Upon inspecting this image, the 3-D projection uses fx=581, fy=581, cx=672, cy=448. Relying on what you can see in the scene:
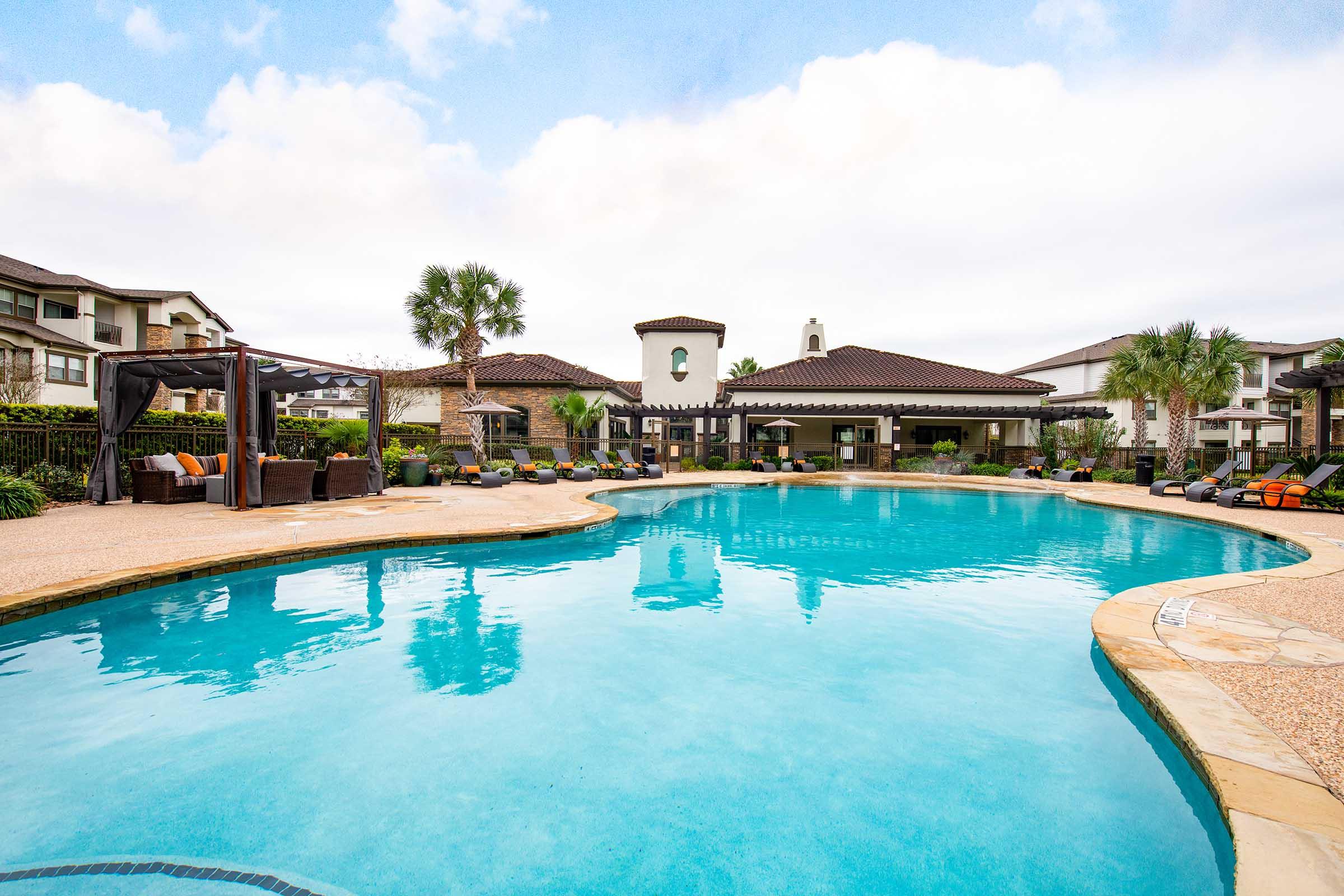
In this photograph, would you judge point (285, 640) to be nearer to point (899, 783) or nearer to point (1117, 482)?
point (899, 783)

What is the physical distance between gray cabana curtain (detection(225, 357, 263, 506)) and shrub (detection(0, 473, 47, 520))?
2.45 meters

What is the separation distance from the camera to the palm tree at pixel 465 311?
21.5 m

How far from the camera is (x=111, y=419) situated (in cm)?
1044

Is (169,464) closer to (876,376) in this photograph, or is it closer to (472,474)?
(472,474)

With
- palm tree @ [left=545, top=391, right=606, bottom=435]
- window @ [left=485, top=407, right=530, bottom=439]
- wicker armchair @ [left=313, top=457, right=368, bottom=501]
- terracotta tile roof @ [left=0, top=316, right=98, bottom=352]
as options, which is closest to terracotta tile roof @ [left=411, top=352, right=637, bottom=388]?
palm tree @ [left=545, top=391, right=606, bottom=435]

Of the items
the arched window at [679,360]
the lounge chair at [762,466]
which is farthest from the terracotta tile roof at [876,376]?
the lounge chair at [762,466]

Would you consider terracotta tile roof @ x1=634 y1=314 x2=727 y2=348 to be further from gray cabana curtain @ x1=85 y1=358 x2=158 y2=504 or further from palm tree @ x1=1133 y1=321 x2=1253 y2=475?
gray cabana curtain @ x1=85 y1=358 x2=158 y2=504

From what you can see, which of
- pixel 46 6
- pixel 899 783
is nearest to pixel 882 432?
pixel 899 783

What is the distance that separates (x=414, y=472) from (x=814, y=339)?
2212cm

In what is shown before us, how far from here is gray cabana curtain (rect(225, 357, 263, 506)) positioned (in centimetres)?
1003

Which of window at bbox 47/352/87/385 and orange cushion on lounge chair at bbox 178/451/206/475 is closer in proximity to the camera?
orange cushion on lounge chair at bbox 178/451/206/475

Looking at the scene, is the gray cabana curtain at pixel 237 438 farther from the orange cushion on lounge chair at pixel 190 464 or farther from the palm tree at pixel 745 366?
the palm tree at pixel 745 366

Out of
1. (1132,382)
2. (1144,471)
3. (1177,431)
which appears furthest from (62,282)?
(1177,431)

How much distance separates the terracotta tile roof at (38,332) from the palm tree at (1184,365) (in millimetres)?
40116
